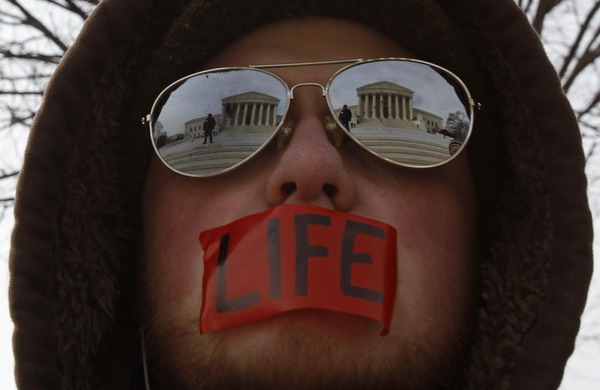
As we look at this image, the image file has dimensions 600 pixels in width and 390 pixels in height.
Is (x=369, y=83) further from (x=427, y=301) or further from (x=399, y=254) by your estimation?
(x=427, y=301)

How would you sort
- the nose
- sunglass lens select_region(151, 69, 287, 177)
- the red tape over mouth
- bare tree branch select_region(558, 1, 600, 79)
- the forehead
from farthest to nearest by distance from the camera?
bare tree branch select_region(558, 1, 600, 79)
the forehead
sunglass lens select_region(151, 69, 287, 177)
the nose
the red tape over mouth

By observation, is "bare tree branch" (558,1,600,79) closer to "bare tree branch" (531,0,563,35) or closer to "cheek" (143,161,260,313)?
"bare tree branch" (531,0,563,35)

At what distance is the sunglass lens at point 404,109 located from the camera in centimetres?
130

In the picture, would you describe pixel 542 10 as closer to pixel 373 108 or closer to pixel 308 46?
pixel 308 46

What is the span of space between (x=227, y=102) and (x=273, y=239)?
14.7 inches

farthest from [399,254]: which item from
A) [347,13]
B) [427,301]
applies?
[347,13]

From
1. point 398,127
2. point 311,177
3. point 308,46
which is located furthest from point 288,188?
point 308,46

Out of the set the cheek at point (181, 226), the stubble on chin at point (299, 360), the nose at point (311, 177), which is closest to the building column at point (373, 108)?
the nose at point (311, 177)

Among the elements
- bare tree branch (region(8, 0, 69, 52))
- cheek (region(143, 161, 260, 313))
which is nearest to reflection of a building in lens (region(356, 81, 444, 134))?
cheek (region(143, 161, 260, 313))

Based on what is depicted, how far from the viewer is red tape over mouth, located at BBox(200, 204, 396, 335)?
3.51ft

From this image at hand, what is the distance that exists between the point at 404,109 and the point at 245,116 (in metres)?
0.36

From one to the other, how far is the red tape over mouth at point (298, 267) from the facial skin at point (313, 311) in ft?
0.12

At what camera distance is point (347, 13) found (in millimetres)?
1554

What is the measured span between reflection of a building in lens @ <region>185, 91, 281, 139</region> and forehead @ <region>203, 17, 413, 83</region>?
0.42ft
